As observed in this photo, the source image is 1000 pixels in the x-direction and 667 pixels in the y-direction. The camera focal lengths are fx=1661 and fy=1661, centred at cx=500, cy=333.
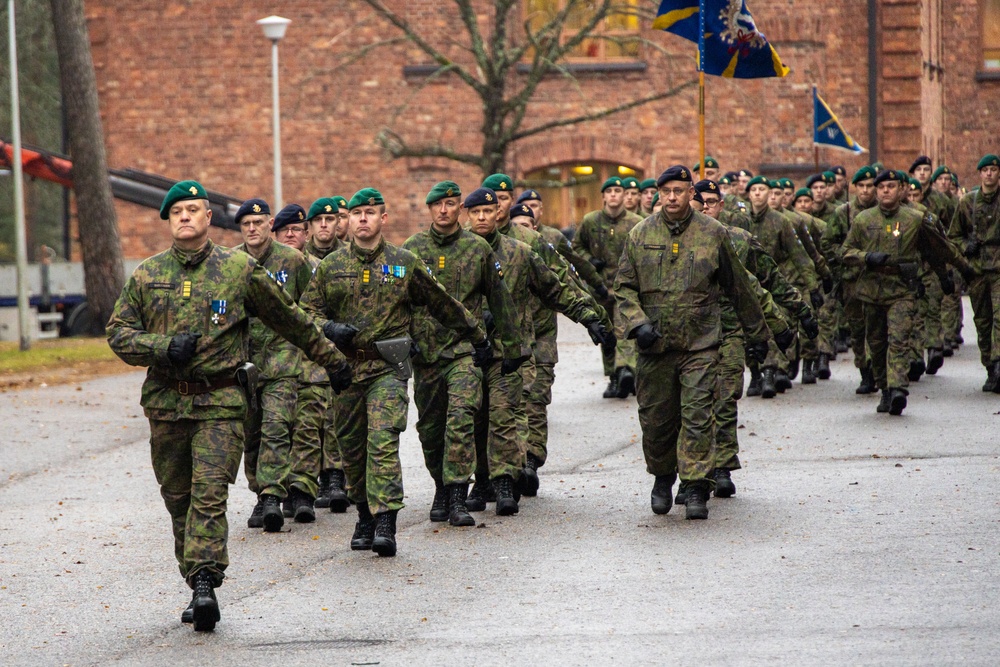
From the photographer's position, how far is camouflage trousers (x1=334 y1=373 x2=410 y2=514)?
851cm

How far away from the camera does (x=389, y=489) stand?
847 cm

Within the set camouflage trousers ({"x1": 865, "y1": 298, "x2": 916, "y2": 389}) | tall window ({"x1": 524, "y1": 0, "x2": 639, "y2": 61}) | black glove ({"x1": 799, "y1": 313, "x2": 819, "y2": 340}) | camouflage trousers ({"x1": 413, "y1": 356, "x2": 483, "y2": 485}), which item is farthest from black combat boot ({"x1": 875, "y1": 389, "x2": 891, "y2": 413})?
tall window ({"x1": 524, "y1": 0, "x2": 639, "y2": 61})

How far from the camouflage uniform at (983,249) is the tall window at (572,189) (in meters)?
15.3

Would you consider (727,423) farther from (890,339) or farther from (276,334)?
(890,339)

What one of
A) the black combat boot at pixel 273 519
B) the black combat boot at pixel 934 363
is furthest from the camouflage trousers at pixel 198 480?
the black combat boot at pixel 934 363

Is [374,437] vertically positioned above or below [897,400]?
above

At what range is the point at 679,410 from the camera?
31.7 feet

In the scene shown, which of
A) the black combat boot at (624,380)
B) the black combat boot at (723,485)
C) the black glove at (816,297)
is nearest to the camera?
the black combat boot at (723,485)

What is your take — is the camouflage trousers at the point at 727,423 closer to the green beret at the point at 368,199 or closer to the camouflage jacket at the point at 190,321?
the green beret at the point at 368,199

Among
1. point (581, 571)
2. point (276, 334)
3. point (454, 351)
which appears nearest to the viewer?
point (581, 571)

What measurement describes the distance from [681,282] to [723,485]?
1331 millimetres

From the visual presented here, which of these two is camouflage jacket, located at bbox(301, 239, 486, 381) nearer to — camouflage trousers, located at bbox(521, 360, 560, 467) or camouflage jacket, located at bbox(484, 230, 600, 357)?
camouflage jacket, located at bbox(484, 230, 600, 357)

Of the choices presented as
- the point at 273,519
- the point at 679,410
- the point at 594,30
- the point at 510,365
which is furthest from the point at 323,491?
the point at 594,30

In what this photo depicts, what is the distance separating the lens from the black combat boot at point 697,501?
928 centimetres
